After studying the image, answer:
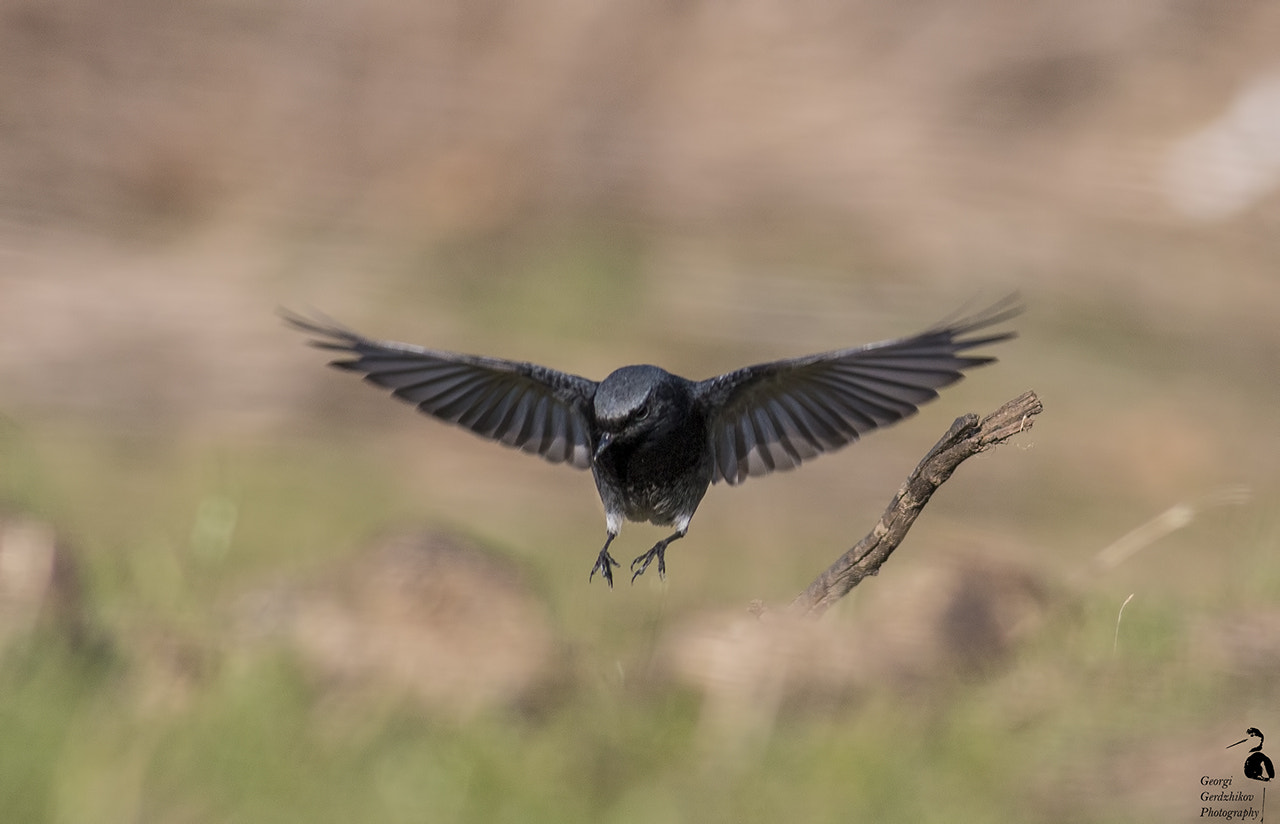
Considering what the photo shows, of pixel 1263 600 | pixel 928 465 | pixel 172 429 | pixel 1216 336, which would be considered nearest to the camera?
pixel 928 465

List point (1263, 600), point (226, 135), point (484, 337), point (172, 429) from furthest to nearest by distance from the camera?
point (226, 135) < point (484, 337) < point (172, 429) < point (1263, 600)

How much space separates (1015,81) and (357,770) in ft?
39.1

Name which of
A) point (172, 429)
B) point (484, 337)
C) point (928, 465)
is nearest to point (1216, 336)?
point (484, 337)

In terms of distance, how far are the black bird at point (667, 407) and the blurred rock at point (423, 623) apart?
1153mm

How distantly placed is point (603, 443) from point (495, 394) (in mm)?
1005

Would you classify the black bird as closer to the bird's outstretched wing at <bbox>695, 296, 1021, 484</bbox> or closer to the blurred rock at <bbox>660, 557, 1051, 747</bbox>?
the bird's outstretched wing at <bbox>695, 296, 1021, 484</bbox>

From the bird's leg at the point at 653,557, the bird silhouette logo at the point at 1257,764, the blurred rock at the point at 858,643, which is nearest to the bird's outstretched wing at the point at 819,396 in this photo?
the bird's leg at the point at 653,557

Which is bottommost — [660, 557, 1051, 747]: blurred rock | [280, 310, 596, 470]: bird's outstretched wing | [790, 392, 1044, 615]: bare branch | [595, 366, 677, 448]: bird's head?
[660, 557, 1051, 747]: blurred rock

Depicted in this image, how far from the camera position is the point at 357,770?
3.09 metres

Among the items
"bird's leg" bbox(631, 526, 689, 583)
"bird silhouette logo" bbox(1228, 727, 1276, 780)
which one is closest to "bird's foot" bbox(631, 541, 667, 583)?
"bird's leg" bbox(631, 526, 689, 583)

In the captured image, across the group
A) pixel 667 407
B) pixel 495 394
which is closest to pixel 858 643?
pixel 667 407

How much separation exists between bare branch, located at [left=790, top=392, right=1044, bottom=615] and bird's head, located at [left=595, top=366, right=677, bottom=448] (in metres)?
1.86

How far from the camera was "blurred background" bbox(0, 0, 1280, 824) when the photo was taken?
10.3 feet

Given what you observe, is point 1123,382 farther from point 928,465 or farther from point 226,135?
point 928,465
